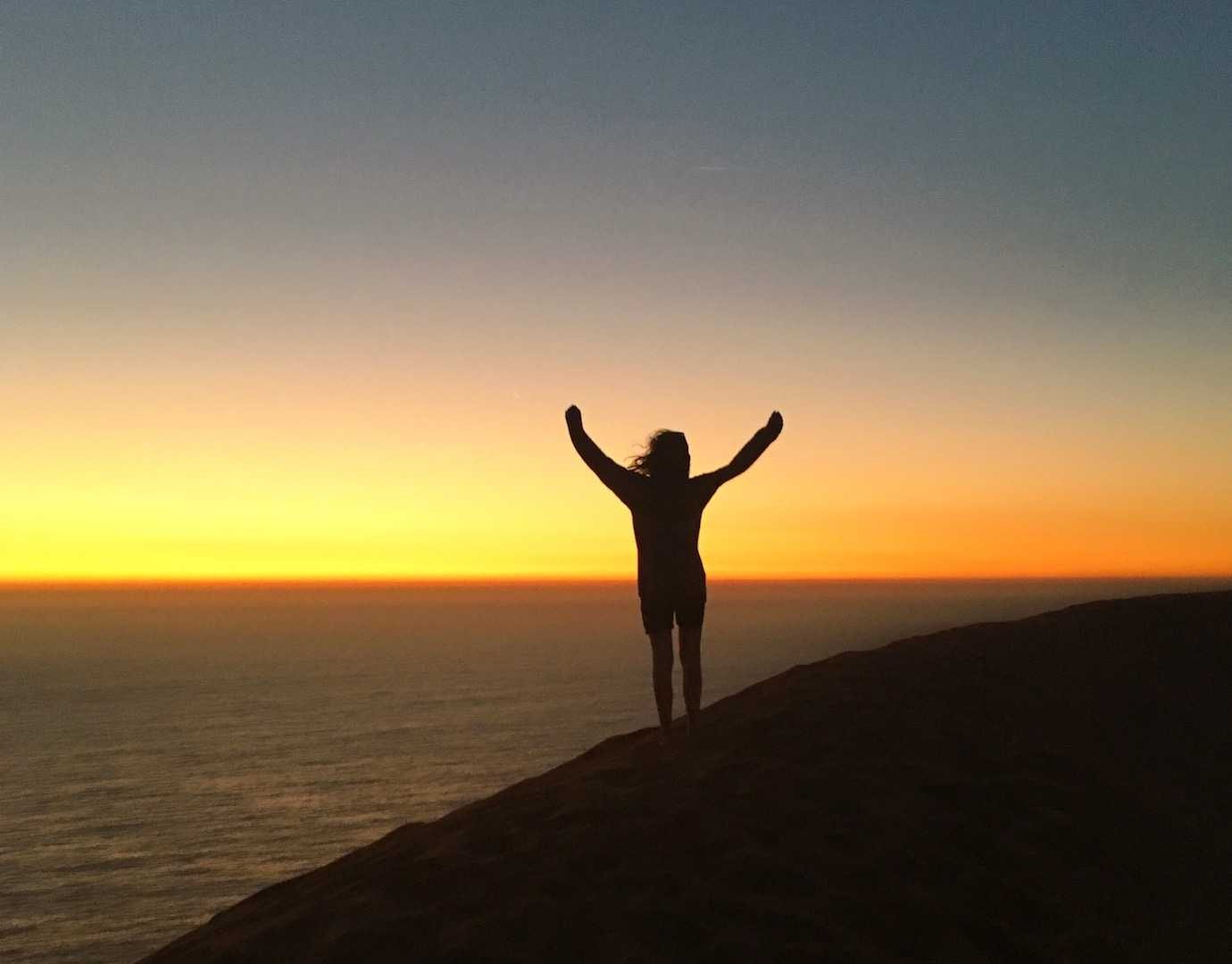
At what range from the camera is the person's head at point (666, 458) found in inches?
358

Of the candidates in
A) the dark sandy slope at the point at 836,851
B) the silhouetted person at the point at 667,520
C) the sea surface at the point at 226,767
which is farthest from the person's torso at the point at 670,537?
the sea surface at the point at 226,767

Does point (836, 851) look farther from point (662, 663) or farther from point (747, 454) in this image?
point (747, 454)

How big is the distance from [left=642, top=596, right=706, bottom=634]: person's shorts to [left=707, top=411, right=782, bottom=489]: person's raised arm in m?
1.16

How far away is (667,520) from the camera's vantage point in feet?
29.6

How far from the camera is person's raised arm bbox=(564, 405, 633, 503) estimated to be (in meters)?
9.04

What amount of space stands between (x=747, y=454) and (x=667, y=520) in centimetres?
101

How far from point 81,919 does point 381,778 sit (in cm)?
3421

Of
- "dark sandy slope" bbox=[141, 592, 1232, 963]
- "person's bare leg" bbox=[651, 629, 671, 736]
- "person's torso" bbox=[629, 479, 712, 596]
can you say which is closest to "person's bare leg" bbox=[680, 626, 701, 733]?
"person's bare leg" bbox=[651, 629, 671, 736]

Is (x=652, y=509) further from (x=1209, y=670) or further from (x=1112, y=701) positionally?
(x=1209, y=670)

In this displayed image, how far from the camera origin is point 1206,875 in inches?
305

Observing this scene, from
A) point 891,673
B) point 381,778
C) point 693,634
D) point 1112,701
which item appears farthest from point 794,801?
point 381,778

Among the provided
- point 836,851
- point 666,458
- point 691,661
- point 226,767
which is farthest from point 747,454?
point 226,767

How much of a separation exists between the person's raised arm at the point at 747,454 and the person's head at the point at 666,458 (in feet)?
1.06

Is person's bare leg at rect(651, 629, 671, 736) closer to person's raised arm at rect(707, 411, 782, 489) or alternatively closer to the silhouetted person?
the silhouetted person
